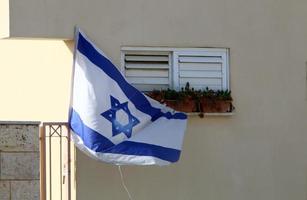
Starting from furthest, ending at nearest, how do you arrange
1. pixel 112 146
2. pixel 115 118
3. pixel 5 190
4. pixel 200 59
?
pixel 200 59
pixel 115 118
pixel 112 146
pixel 5 190

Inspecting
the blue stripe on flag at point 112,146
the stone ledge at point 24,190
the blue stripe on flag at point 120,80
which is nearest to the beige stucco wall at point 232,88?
the blue stripe on flag at point 120,80

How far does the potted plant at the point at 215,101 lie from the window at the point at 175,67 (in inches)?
5.0

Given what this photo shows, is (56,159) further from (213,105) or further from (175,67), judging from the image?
(213,105)

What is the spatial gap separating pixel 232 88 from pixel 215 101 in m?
0.30

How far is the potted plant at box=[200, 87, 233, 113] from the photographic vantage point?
8.68m

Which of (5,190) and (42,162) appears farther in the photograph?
(42,162)

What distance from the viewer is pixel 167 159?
8.11m

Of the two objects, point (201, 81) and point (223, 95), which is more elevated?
point (201, 81)

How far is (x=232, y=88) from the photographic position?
8.87m

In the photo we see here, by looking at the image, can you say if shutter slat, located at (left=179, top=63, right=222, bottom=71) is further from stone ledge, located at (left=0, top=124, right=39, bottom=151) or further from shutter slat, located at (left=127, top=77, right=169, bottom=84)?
stone ledge, located at (left=0, top=124, right=39, bottom=151)

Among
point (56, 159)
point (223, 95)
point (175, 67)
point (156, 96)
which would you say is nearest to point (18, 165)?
point (56, 159)

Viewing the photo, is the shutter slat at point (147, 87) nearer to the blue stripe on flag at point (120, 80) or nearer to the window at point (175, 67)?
the window at point (175, 67)

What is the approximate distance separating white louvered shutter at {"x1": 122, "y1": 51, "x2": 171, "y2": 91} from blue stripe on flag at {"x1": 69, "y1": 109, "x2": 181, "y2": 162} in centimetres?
81

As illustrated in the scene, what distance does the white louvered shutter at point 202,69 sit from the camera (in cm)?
875
